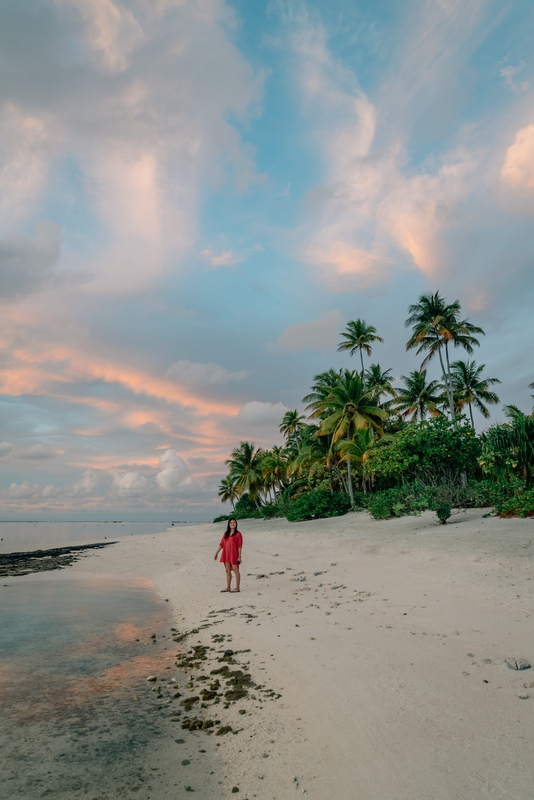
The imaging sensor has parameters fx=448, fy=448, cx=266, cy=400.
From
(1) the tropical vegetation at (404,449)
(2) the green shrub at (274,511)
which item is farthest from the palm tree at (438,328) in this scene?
(2) the green shrub at (274,511)

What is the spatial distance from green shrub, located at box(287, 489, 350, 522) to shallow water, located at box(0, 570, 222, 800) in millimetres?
20501

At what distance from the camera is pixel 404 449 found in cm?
2002

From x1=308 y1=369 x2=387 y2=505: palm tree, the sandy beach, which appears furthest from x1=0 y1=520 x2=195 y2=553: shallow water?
the sandy beach

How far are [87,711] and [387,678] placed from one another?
331 cm

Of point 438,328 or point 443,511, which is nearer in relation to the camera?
point 443,511

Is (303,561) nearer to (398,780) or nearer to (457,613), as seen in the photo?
(457,613)

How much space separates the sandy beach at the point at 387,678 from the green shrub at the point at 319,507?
727 inches

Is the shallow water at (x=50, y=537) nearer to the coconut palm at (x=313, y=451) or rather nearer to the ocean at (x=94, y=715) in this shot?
the coconut palm at (x=313, y=451)

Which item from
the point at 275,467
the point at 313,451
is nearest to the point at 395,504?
the point at 313,451

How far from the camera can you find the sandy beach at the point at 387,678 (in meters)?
3.28

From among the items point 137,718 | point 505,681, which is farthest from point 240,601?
point 505,681

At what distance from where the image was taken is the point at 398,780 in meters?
3.17

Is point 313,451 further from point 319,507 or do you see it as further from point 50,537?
point 50,537

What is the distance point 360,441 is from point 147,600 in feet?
73.2
